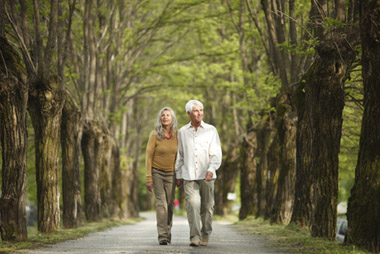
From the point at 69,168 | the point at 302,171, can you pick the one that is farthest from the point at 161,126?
the point at 69,168

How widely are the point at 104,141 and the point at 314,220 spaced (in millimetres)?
13689

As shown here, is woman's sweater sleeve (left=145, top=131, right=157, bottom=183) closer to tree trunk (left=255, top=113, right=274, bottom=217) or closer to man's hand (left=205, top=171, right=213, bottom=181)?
man's hand (left=205, top=171, right=213, bottom=181)

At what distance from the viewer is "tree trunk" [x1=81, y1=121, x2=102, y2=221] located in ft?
72.1

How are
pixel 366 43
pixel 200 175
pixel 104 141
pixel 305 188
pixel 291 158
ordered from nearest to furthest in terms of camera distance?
pixel 366 43 → pixel 200 175 → pixel 305 188 → pixel 291 158 → pixel 104 141

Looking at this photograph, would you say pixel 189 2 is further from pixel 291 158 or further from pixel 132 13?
pixel 291 158

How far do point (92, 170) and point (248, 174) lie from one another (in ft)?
27.2

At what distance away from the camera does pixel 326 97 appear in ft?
37.0

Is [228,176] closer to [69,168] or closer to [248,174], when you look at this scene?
[248,174]

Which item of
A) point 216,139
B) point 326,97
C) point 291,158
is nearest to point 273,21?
point 291,158

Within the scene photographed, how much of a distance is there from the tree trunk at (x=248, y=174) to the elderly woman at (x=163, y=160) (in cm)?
1679

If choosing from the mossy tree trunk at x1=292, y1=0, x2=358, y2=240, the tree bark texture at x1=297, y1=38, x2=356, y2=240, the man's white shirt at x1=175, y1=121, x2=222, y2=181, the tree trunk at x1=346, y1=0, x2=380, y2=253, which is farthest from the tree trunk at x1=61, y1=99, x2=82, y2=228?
the tree trunk at x1=346, y1=0, x2=380, y2=253

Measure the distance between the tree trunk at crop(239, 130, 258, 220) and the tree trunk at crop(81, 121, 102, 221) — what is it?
7.34 meters

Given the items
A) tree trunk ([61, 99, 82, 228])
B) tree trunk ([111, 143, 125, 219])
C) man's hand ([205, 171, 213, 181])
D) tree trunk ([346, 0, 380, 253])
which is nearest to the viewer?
tree trunk ([346, 0, 380, 253])

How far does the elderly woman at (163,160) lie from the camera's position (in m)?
10.4
